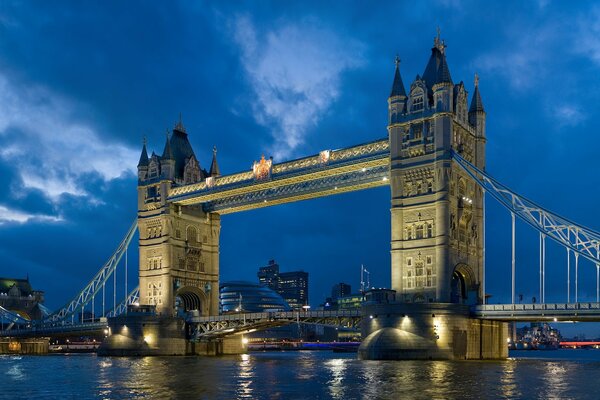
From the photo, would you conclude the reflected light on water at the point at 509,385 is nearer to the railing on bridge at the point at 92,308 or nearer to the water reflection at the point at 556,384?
the water reflection at the point at 556,384

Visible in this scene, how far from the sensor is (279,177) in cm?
8825

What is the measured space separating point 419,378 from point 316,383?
6.35 metres

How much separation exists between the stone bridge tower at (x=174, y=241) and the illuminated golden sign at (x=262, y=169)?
1460cm

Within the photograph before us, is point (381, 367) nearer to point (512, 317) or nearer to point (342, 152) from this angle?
point (512, 317)

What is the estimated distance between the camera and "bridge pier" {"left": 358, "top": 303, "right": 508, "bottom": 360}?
68625 millimetres

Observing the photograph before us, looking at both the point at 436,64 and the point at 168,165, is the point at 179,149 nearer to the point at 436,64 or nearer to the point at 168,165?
the point at 168,165

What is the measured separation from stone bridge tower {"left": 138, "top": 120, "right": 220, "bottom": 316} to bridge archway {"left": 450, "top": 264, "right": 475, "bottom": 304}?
124 ft

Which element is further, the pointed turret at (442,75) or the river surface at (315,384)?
the pointed turret at (442,75)

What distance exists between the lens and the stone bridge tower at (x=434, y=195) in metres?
72.7

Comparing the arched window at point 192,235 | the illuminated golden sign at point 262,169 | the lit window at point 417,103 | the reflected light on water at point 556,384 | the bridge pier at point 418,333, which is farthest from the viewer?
the arched window at point 192,235

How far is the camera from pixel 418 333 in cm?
6888

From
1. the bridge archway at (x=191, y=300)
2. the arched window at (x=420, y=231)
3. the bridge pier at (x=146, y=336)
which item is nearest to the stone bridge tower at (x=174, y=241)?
the bridge archway at (x=191, y=300)

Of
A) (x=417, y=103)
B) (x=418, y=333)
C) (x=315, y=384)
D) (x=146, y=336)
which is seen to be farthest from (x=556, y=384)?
(x=146, y=336)

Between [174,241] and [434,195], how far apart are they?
39.2 meters
